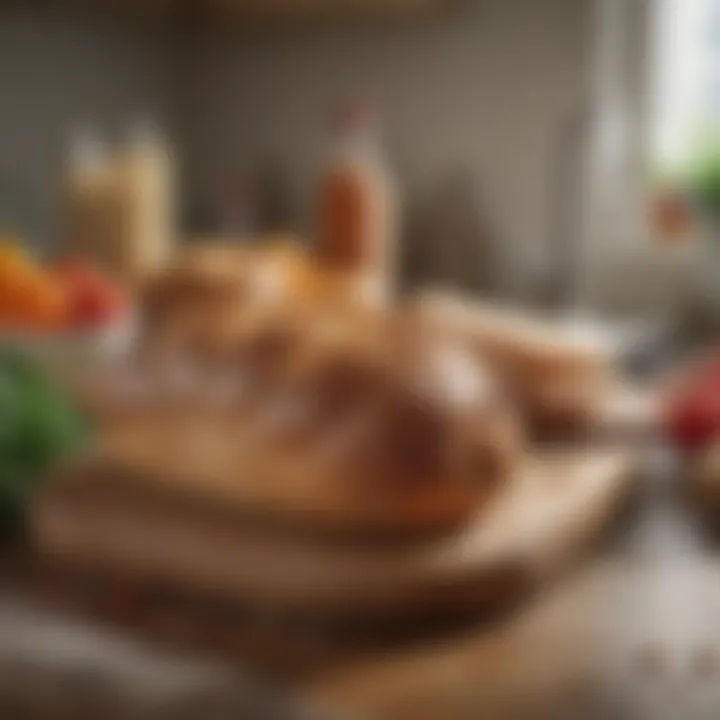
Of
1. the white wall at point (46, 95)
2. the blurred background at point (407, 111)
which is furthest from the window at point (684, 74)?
the white wall at point (46, 95)

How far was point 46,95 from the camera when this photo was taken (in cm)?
100

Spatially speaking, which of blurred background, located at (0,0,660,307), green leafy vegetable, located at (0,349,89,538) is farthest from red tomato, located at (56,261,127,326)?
blurred background, located at (0,0,660,307)

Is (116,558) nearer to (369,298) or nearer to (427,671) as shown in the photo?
(427,671)

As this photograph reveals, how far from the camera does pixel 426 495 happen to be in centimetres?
30

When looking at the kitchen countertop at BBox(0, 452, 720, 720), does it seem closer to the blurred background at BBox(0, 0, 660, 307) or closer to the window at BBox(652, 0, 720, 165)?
the blurred background at BBox(0, 0, 660, 307)

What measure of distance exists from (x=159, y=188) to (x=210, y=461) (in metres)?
0.58

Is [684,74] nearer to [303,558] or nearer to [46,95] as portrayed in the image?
[46,95]

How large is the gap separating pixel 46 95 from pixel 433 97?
0.94ft

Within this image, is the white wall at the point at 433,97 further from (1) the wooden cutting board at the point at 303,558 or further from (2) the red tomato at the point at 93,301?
(1) the wooden cutting board at the point at 303,558

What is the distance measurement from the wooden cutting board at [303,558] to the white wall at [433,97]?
64 centimetres

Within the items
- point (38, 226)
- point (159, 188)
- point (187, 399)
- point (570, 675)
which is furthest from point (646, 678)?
point (38, 226)

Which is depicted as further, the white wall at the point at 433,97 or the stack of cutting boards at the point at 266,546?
the white wall at the point at 433,97

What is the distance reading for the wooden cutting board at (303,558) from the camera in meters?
0.28

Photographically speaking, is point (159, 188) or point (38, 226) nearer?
point (159, 188)
